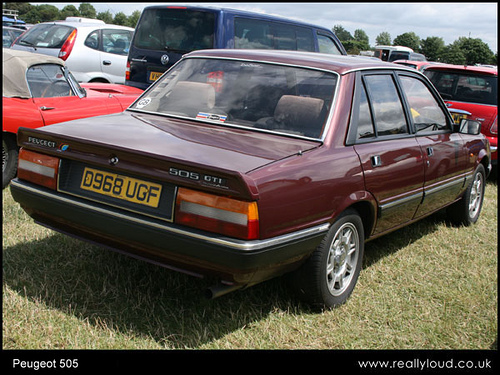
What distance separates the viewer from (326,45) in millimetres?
9922

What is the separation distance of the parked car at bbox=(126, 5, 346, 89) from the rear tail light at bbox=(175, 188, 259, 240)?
526 cm

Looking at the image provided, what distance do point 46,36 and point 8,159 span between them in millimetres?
5824

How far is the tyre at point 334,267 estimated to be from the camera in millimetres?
3438

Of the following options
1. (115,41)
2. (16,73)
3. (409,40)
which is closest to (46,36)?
(115,41)

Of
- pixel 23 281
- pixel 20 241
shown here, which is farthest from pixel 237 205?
pixel 20 241

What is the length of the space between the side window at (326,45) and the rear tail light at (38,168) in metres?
6.98

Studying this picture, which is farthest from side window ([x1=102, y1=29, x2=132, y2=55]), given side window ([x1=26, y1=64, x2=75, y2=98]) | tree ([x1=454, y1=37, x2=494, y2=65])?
tree ([x1=454, y1=37, x2=494, y2=65])

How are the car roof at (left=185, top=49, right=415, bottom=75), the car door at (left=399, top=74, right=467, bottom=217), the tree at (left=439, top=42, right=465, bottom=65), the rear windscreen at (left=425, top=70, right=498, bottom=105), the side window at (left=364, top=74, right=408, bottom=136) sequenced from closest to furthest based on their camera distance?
the car roof at (left=185, top=49, right=415, bottom=75)
the side window at (left=364, top=74, right=408, bottom=136)
the car door at (left=399, top=74, right=467, bottom=217)
the rear windscreen at (left=425, top=70, right=498, bottom=105)
the tree at (left=439, top=42, right=465, bottom=65)

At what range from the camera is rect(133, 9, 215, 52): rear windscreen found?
7.96 meters

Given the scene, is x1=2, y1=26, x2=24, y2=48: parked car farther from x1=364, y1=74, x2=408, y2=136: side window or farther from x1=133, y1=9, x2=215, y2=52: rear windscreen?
x1=364, y1=74, x2=408, y2=136: side window

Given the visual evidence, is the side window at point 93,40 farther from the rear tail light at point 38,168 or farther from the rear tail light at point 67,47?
the rear tail light at point 38,168

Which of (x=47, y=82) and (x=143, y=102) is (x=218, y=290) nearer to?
(x=143, y=102)

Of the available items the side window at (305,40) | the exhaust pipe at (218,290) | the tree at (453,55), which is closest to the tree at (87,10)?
→ the tree at (453,55)

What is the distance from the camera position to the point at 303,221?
3186 mm
